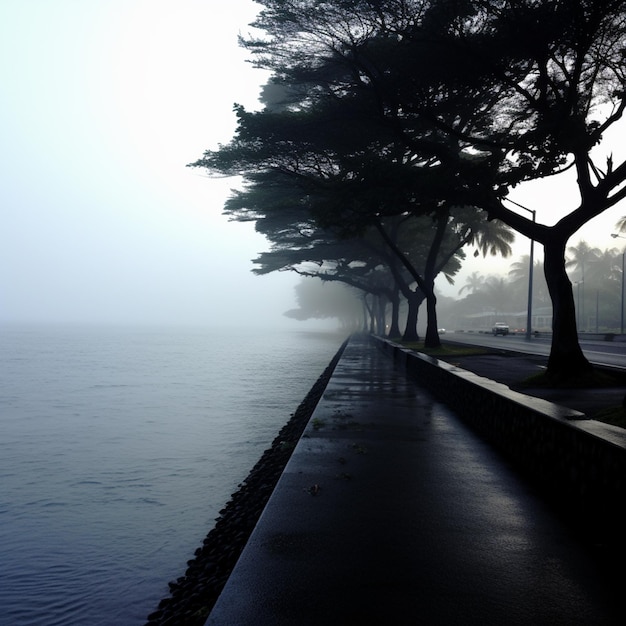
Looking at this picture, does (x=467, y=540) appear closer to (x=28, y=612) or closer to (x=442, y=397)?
(x=28, y=612)

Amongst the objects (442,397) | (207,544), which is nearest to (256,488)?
(207,544)

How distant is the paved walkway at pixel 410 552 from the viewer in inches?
138

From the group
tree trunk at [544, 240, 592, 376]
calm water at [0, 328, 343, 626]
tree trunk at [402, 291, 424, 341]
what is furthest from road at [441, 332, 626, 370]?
calm water at [0, 328, 343, 626]

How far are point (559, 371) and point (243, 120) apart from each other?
12.8 meters

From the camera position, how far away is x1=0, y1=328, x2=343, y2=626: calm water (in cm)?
608

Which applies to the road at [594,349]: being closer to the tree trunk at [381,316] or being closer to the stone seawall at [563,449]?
the stone seawall at [563,449]

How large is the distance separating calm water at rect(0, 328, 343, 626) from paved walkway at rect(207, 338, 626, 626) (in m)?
1.80

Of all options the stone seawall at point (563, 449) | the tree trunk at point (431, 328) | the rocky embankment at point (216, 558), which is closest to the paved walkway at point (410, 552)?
the stone seawall at point (563, 449)

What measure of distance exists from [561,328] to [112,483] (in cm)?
936

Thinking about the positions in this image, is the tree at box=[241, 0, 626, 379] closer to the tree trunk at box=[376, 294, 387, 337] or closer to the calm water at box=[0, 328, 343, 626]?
the calm water at box=[0, 328, 343, 626]

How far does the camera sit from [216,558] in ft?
19.2

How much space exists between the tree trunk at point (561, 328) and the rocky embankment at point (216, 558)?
6366 millimetres

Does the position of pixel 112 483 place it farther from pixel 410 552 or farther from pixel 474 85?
pixel 474 85

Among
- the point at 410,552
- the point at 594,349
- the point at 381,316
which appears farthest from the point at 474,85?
the point at 381,316
